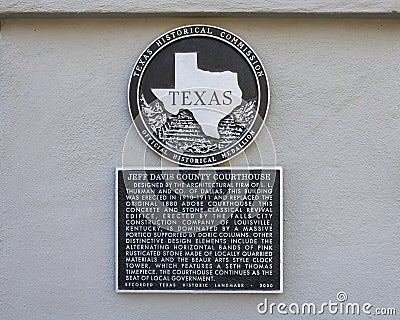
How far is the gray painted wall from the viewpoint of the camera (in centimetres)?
451

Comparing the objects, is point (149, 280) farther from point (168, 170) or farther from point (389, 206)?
point (389, 206)

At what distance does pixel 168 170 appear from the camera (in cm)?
454

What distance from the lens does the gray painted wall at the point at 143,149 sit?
178 inches

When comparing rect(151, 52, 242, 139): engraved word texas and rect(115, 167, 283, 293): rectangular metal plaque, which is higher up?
rect(151, 52, 242, 139): engraved word texas

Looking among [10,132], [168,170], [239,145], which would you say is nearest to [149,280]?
[168,170]

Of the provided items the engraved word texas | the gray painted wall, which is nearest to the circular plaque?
the engraved word texas

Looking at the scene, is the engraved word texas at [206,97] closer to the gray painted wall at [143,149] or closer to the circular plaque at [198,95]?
the circular plaque at [198,95]

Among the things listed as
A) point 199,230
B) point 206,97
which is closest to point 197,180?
point 199,230

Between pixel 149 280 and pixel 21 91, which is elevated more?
pixel 21 91

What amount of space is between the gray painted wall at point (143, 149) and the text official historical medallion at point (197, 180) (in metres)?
0.10

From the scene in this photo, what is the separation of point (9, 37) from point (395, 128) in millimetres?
2935

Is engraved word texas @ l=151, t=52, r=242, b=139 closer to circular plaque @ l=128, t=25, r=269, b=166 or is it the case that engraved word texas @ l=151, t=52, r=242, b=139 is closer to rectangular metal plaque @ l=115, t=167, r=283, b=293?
circular plaque @ l=128, t=25, r=269, b=166

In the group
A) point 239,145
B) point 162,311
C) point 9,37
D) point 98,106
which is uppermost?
point 9,37

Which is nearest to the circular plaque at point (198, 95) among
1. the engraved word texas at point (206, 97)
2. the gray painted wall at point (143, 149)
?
the engraved word texas at point (206, 97)
